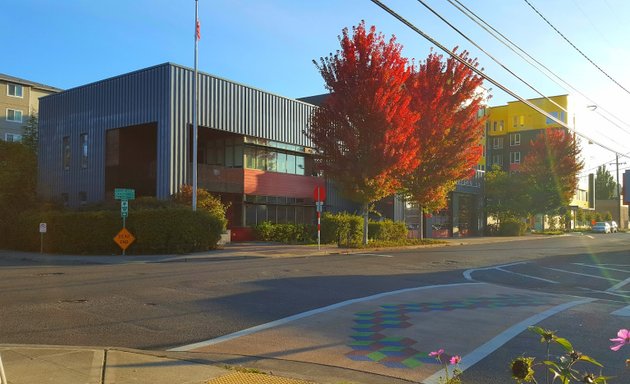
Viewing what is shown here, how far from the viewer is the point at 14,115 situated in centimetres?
5619

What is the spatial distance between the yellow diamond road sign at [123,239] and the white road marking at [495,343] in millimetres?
17232

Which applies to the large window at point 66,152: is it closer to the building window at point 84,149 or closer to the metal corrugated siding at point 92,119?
the metal corrugated siding at point 92,119

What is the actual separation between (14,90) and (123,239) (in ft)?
143

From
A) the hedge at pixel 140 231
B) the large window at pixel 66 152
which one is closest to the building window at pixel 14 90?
the large window at pixel 66 152

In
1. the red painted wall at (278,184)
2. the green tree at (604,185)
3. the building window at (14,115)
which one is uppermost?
the building window at (14,115)

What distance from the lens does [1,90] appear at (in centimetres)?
5512

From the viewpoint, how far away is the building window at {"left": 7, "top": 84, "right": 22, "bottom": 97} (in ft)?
183

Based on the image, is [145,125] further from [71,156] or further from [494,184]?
[494,184]

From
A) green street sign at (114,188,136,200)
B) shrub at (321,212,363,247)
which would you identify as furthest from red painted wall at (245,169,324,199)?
green street sign at (114,188,136,200)

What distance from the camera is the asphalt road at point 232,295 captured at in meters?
7.64

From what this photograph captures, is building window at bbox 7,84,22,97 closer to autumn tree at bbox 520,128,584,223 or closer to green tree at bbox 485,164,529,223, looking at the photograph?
green tree at bbox 485,164,529,223

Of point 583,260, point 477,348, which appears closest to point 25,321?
point 477,348

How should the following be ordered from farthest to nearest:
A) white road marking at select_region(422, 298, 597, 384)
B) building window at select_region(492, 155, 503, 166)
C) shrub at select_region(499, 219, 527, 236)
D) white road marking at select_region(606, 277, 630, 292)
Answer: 1. building window at select_region(492, 155, 503, 166)
2. shrub at select_region(499, 219, 527, 236)
3. white road marking at select_region(606, 277, 630, 292)
4. white road marking at select_region(422, 298, 597, 384)

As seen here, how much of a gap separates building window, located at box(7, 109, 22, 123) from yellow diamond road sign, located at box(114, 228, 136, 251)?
4236 cm
